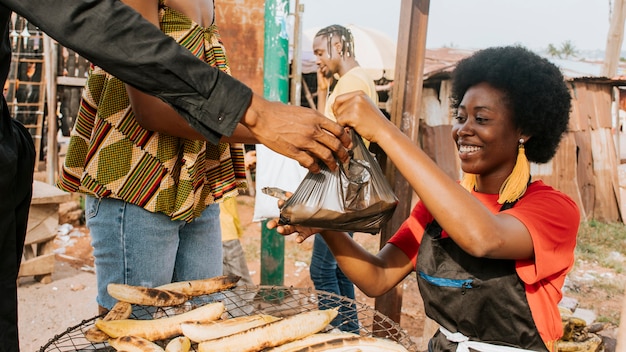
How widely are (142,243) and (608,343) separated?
3878 millimetres

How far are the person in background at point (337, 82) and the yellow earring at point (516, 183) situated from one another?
7.28 feet

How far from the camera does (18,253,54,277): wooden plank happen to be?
616 centimetres

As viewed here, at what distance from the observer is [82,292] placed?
247 inches

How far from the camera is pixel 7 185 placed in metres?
1.76

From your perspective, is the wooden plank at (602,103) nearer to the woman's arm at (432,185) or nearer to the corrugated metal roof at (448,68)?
the corrugated metal roof at (448,68)

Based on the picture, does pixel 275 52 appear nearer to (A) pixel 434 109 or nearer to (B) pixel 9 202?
(B) pixel 9 202

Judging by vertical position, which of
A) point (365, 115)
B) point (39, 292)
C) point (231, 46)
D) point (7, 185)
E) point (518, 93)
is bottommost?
point (39, 292)

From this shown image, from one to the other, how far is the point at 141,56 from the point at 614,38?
467 inches

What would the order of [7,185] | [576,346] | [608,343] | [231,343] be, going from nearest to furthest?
1. [7,185]
2. [231,343]
3. [576,346]
4. [608,343]

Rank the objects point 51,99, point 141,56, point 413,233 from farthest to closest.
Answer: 1. point 51,99
2. point 413,233
3. point 141,56

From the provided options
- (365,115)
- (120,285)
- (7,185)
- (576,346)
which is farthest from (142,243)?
(576,346)

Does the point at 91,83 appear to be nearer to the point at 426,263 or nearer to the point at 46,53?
the point at 426,263

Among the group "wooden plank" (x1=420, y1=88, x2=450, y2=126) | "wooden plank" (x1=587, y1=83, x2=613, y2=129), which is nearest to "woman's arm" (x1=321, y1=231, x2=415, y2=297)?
"wooden plank" (x1=420, y1=88, x2=450, y2=126)

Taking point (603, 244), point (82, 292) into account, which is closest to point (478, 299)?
point (82, 292)
